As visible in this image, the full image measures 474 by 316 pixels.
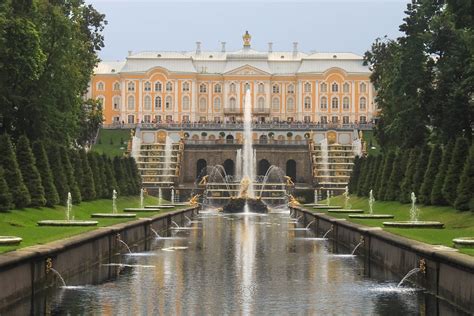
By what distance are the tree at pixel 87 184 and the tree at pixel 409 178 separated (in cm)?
1478

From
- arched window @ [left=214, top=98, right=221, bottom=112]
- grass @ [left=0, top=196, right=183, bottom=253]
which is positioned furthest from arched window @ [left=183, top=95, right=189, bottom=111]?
grass @ [left=0, top=196, right=183, bottom=253]

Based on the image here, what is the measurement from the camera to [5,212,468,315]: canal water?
1425 centimetres

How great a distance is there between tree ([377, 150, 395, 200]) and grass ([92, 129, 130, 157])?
53.0m

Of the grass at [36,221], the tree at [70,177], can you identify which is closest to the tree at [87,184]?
the grass at [36,221]

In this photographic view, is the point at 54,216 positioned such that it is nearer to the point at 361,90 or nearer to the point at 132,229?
the point at 132,229

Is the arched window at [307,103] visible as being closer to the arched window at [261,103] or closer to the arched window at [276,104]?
the arched window at [276,104]

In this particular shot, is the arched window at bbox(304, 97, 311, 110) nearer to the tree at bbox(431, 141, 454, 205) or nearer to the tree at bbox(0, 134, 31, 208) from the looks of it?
the tree at bbox(431, 141, 454, 205)

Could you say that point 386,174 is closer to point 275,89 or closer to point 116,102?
point 275,89

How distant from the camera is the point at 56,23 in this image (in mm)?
43500

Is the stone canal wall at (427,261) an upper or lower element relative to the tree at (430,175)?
lower

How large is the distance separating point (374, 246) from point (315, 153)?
249ft

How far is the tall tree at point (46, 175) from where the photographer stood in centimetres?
3403

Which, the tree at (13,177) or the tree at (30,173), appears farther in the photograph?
the tree at (30,173)

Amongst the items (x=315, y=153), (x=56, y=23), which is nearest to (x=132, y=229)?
(x=56, y=23)
